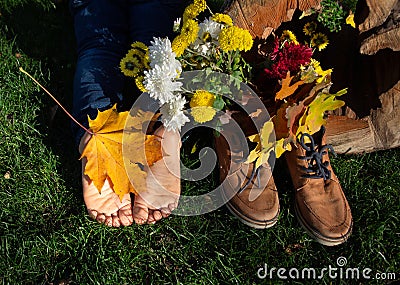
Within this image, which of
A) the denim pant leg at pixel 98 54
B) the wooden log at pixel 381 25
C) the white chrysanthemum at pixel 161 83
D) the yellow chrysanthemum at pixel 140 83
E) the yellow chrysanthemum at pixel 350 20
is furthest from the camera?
the denim pant leg at pixel 98 54

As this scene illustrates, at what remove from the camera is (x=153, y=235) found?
6.08ft

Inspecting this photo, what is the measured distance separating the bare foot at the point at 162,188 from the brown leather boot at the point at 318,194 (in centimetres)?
44

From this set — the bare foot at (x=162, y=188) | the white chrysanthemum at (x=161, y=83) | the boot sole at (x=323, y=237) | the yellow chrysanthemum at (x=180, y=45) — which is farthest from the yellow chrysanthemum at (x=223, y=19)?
the boot sole at (x=323, y=237)

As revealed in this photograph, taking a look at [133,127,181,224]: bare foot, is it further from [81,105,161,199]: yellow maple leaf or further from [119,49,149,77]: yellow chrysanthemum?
[119,49,149,77]: yellow chrysanthemum

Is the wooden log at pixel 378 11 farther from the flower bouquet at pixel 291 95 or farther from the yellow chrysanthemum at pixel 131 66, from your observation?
the yellow chrysanthemum at pixel 131 66

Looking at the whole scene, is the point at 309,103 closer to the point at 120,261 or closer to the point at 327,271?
the point at 327,271

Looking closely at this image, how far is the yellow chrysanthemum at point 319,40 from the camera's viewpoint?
1833 mm

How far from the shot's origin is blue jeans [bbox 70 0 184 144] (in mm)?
2014

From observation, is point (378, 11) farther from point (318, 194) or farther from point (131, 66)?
point (131, 66)

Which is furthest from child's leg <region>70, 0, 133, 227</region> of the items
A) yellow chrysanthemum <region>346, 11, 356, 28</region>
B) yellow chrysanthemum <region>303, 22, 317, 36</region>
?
yellow chrysanthemum <region>346, 11, 356, 28</region>

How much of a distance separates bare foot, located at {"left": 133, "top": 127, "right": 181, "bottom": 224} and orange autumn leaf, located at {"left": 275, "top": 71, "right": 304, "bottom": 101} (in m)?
0.42

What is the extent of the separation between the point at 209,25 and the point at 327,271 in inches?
37.4

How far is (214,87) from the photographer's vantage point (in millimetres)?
1649

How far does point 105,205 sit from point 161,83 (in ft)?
1.74
